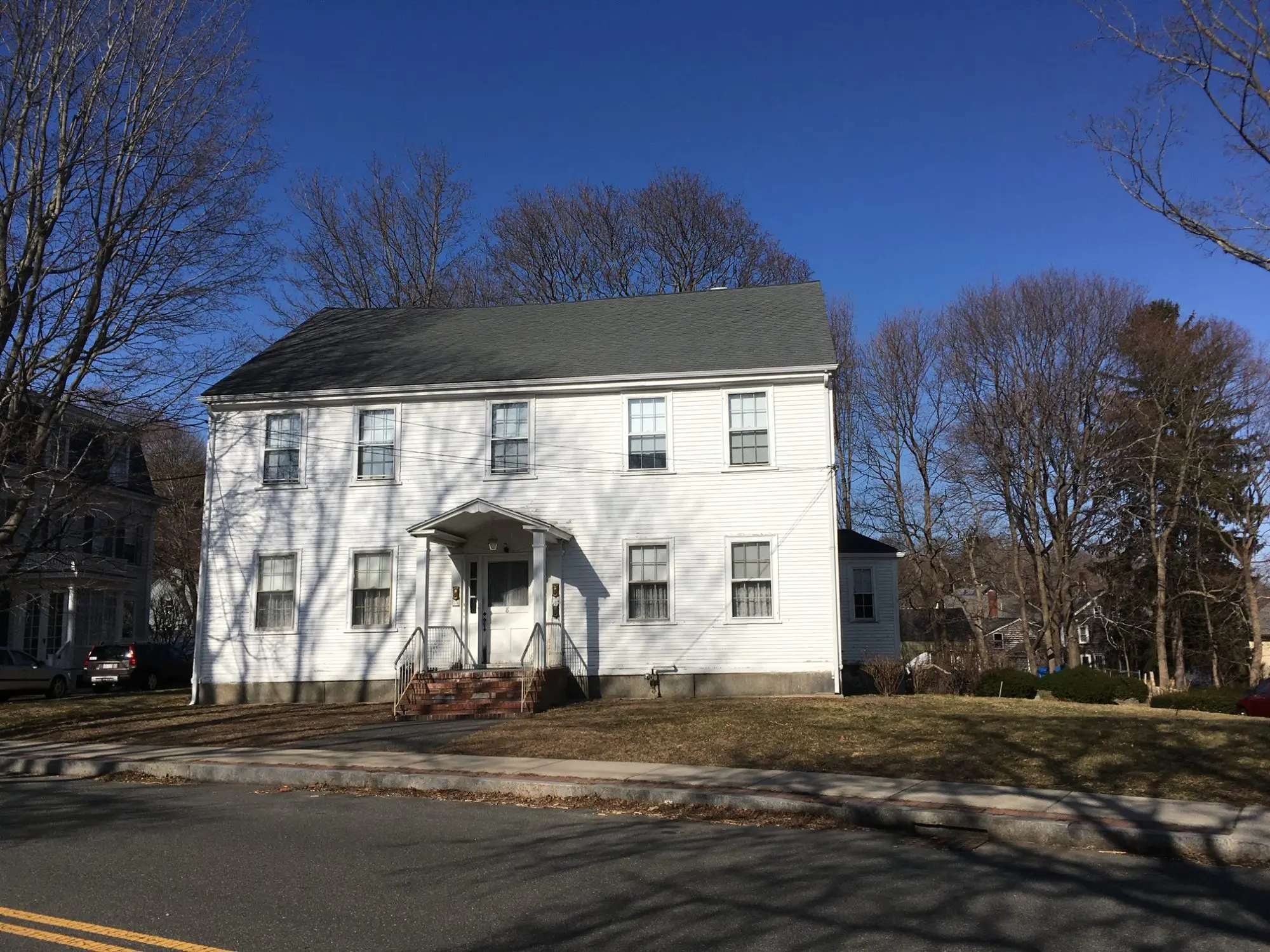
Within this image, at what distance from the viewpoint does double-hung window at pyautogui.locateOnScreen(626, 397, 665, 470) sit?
769 inches

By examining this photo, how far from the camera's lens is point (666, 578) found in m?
19.1

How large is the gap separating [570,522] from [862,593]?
30.1ft

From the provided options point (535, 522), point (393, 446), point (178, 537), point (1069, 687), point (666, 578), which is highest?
point (178, 537)

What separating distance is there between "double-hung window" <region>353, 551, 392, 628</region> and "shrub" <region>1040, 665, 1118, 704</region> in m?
14.3

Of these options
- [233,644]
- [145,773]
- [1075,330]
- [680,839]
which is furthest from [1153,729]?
[1075,330]

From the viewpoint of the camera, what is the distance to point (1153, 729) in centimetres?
1216

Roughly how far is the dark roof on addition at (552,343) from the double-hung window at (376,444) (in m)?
0.65

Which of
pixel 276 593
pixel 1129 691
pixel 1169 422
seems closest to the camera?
pixel 276 593

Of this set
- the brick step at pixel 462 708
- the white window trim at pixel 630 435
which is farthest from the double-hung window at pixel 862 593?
the brick step at pixel 462 708

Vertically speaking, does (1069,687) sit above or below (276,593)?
below

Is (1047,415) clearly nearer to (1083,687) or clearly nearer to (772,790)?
(1083,687)

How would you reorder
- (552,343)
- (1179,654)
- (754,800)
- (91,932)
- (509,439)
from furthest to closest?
(1179,654), (552,343), (509,439), (754,800), (91,932)

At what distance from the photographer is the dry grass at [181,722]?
14.4 meters

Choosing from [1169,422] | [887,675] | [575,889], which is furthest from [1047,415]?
[575,889]
